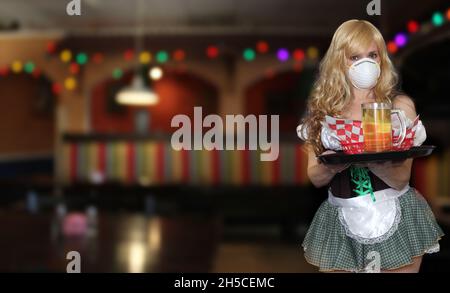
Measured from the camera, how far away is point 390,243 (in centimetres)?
99

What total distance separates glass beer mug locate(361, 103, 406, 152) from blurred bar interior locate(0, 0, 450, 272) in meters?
0.50

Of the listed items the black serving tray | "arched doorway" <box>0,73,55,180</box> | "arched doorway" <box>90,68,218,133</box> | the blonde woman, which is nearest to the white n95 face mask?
the blonde woman

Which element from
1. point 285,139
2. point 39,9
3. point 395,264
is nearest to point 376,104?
point 395,264

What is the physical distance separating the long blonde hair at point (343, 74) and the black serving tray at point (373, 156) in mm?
68

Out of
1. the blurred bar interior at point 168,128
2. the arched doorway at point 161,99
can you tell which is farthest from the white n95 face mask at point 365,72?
the arched doorway at point 161,99

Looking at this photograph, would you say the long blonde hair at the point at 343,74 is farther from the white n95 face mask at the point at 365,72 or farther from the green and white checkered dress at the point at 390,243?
the green and white checkered dress at the point at 390,243

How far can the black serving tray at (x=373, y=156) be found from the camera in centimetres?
91

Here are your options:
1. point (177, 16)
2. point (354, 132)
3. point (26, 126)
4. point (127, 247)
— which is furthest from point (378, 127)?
point (26, 126)

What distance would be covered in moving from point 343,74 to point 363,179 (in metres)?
0.21

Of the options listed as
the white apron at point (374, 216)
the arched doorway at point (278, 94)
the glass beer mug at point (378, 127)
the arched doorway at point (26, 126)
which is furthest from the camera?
the arched doorway at point (26, 126)

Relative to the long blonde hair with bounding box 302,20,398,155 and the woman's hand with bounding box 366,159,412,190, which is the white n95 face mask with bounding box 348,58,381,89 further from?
the woman's hand with bounding box 366,159,412,190

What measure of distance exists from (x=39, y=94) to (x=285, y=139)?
4740mm

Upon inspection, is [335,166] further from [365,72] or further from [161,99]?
[161,99]
